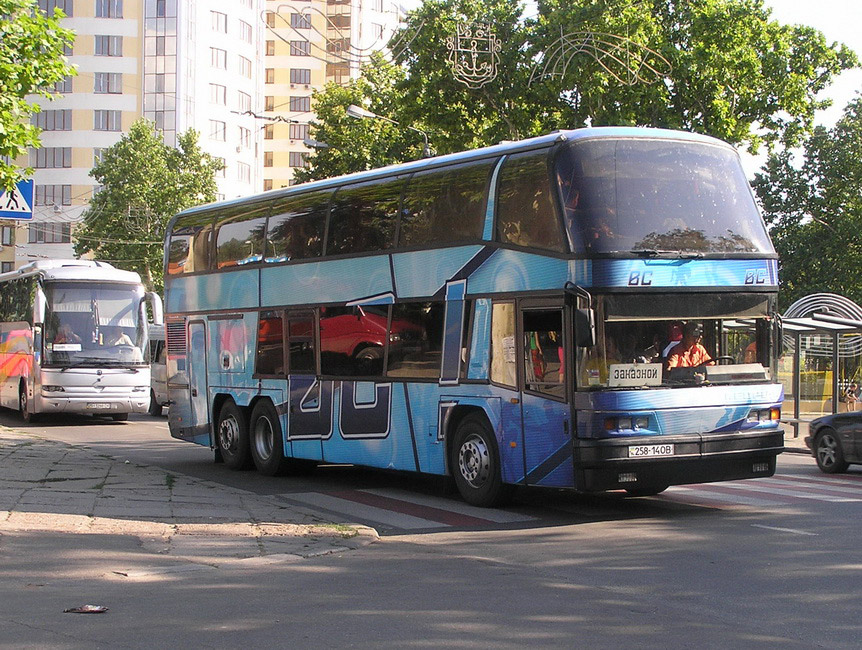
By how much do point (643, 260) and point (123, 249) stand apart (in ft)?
199

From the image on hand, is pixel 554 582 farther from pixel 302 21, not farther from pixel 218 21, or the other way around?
pixel 218 21

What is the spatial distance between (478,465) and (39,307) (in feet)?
59.0

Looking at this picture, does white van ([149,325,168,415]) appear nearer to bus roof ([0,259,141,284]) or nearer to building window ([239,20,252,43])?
bus roof ([0,259,141,284])

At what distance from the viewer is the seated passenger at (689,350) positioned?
1179 cm

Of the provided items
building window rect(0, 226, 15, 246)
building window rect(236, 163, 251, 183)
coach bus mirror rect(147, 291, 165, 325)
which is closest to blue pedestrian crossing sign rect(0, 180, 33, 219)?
coach bus mirror rect(147, 291, 165, 325)

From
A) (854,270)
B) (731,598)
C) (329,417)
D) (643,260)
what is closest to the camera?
(731,598)

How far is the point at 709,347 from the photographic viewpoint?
12.0 m

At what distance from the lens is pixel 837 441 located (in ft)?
58.7

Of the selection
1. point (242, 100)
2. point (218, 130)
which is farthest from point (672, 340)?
point (242, 100)

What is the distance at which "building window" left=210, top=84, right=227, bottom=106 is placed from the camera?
85.0m

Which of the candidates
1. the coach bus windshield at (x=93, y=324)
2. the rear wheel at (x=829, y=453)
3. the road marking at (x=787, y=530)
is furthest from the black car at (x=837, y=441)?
the coach bus windshield at (x=93, y=324)

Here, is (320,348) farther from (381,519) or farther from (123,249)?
(123,249)

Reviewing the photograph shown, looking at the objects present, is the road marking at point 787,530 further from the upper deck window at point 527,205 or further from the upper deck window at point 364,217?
the upper deck window at point 364,217

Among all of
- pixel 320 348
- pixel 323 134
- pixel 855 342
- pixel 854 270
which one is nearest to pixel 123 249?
pixel 323 134
